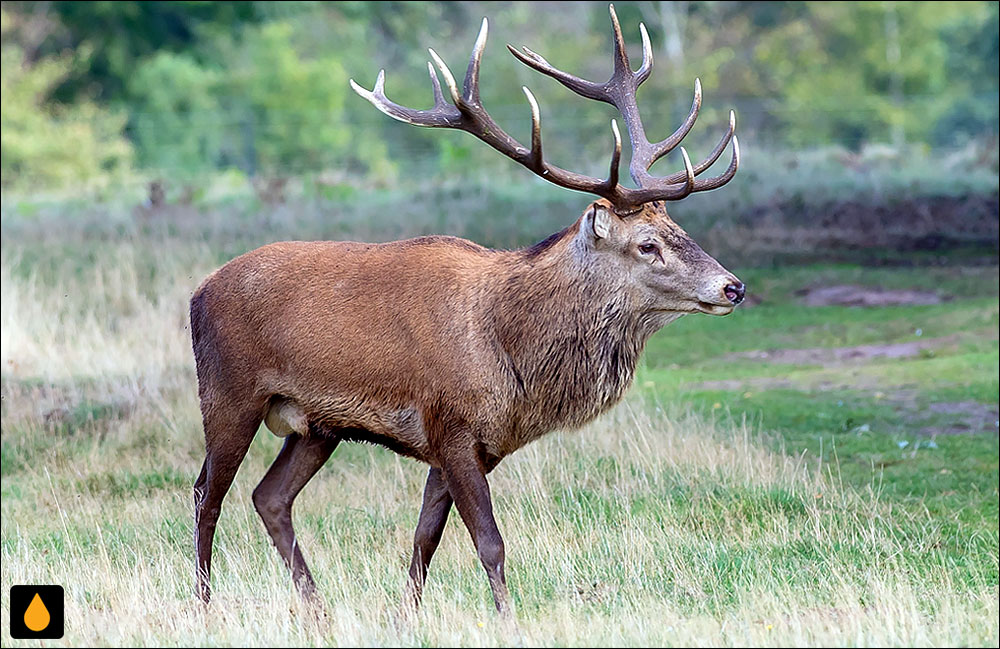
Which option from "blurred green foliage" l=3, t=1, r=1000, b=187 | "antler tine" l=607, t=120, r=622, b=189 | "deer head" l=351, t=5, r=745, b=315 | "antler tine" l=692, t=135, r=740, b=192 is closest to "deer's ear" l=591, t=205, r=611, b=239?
"deer head" l=351, t=5, r=745, b=315

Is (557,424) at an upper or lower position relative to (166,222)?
upper

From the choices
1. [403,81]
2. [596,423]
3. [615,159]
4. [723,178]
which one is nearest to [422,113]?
[615,159]

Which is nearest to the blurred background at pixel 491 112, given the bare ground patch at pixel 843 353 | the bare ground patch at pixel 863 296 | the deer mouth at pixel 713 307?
the bare ground patch at pixel 863 296

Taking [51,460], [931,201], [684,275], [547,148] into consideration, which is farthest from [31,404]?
[547,148]

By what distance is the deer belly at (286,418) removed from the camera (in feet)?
24.0

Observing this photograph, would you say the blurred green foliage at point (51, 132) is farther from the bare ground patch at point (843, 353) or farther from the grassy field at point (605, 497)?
the bare ground patch at point (843, 353)

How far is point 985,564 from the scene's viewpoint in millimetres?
8109

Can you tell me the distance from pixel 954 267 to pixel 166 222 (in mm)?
9914

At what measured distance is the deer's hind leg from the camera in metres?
7.56

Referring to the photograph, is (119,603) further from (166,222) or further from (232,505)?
(166,222)

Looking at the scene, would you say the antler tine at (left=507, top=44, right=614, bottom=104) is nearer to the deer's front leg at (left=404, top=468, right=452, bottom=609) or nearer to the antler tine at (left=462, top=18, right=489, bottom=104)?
the antler tine at (left=462, top=18, right=489, bottom=104)

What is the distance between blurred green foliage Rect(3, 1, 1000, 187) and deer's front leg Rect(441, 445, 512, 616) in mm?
15137

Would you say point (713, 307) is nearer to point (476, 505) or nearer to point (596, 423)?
point (476, 505)

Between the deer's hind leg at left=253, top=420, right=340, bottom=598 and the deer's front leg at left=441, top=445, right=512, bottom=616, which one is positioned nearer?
the deer's front leg at left=441, top=445, right=512, bottom=616
